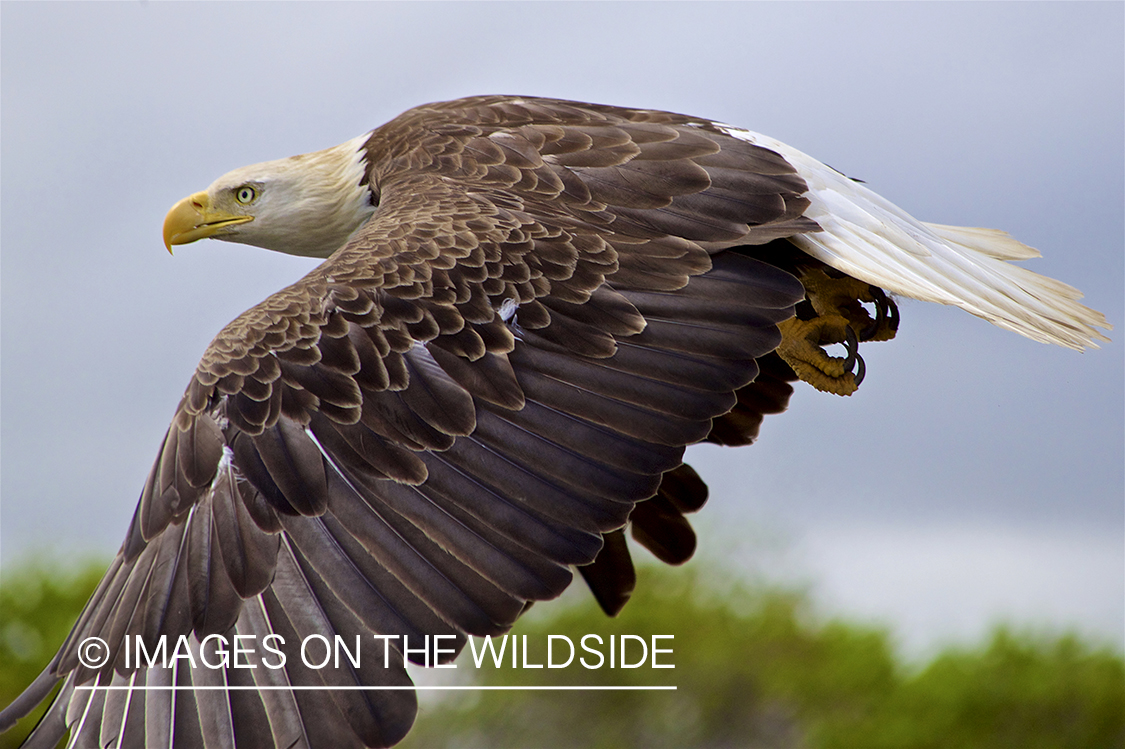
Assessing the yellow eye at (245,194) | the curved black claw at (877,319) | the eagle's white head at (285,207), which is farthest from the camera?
the yellow eye at (245,194)

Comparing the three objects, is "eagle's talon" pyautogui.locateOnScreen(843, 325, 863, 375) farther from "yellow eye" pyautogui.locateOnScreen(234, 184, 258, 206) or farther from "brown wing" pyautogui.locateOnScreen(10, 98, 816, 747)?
"yellow eye" pyautogui.locateOnScreen(234, 184, 258, 206)

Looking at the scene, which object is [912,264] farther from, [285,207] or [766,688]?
[766,688]

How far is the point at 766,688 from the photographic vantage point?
50.9 feet

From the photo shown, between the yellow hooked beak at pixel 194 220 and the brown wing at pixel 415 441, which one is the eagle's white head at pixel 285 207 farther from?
the brown wing at pixel 415 441

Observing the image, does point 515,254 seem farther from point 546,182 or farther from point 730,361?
point 730,361

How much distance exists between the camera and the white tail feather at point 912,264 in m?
3.32

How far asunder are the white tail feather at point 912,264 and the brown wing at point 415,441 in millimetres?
264

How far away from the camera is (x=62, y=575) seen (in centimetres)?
1249

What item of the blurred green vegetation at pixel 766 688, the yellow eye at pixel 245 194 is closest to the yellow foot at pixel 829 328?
the yellow eye at pixel 245 194

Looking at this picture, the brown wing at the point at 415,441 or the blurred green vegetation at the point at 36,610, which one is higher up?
the blurred green vegetation at the point at 36,610

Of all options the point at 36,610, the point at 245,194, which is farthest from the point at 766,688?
the point at 245,194

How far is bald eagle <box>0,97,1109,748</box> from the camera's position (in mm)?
2600

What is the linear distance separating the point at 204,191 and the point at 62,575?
9360 millimetres

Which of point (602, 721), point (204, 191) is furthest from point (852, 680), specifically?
point (204, 191)
